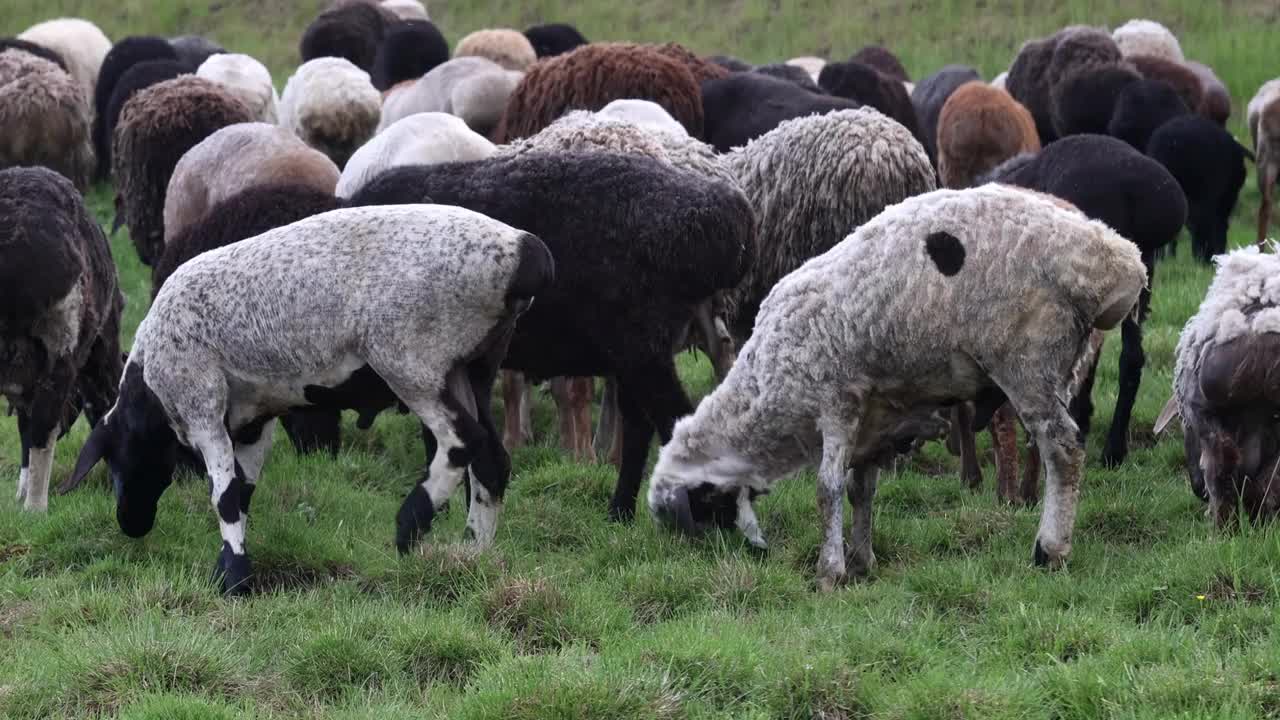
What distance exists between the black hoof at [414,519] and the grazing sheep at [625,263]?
114cm

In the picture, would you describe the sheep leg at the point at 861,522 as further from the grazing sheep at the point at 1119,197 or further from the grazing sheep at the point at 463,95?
the grazing sheep at the point at 463,95

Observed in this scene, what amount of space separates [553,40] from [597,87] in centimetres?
928

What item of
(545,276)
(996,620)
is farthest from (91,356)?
(996,620)

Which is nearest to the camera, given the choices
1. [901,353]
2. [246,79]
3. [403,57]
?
[901,353]

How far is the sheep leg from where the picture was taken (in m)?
7.22

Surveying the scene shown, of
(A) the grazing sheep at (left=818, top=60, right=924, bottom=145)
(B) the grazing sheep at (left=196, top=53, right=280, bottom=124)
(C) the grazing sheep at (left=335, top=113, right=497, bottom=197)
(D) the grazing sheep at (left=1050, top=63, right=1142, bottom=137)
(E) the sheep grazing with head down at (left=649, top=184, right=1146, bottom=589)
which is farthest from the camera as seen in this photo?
(D) the grazing sheep at (left=1050, top=63, right=1142, bottom=137)

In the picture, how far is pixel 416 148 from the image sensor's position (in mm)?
9805

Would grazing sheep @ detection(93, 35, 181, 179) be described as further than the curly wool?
Yes

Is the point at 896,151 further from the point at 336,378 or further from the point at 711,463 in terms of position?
the point at 336,378

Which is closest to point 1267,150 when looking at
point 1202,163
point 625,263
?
point 1202,163

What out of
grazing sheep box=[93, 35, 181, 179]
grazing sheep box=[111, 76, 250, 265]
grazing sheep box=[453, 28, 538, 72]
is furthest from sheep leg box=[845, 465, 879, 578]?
grazing sheep box=[93, 35, 181, 179]

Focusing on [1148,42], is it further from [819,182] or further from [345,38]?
[819,182]

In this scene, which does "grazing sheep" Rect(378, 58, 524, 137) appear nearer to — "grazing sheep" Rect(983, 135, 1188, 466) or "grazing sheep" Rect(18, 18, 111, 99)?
"grazing sheep" Rect(983, 135, 1188, 466)

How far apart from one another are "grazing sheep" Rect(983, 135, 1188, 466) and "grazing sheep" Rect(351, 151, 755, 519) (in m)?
1.89
